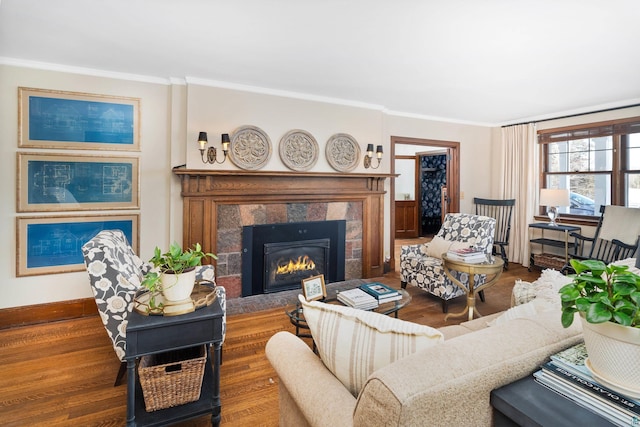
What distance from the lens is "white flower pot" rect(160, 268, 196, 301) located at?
164cm

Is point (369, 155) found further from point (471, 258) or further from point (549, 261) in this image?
point (549, 261)

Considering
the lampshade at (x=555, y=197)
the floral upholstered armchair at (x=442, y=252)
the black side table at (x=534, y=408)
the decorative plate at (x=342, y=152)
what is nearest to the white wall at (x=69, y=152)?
the decorative plate at (x=342, y=152)

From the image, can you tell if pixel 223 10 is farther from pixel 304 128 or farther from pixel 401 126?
pixel 401 126

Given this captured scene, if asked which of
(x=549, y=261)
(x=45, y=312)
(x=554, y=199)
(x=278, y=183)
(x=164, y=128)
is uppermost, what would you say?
(x=164, y=128)

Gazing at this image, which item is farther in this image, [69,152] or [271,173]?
[271,173]

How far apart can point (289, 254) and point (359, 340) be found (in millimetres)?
2914

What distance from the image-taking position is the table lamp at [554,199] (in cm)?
443

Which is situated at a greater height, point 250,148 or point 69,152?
point 250,148

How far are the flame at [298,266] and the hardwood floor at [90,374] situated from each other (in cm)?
67

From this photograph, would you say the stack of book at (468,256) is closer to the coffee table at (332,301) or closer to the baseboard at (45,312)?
the coffee table at (332,301)

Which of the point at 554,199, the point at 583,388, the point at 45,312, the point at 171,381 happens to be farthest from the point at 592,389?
the point at 554,199

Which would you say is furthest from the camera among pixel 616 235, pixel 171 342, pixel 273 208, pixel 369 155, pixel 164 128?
pixel 369 155

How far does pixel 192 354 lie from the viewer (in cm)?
183

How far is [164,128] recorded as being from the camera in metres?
3.39
